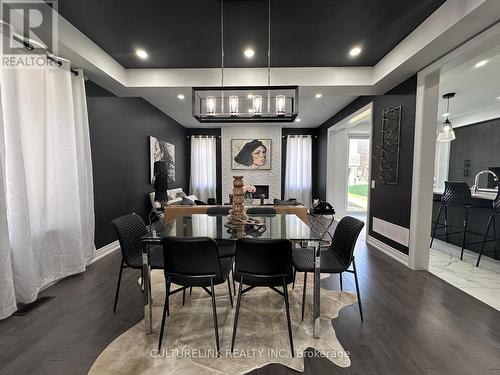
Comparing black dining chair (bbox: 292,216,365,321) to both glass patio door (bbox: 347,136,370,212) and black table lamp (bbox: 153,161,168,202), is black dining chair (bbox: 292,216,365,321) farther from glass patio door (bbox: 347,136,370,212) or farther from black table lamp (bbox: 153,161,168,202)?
glass patio door (bbox: 347,136,370,212)

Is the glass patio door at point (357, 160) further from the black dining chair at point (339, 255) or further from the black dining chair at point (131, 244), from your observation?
the black dining chair at point (131, 244)

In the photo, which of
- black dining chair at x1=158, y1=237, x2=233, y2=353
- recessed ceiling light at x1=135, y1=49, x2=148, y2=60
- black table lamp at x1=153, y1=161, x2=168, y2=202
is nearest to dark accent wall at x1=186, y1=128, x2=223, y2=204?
black table lamp at x1=153, y1=161, x2=168, y2=202

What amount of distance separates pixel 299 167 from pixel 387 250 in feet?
14.2

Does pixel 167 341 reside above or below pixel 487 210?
below

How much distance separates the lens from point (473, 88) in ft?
13.2

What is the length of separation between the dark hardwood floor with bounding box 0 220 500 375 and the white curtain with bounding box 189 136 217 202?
497 centimetres

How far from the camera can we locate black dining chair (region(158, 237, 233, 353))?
4.97 ft

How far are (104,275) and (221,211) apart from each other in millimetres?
1679

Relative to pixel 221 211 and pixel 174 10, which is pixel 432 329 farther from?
pixel 174 10

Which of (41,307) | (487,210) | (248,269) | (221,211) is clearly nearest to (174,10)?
(221,211)

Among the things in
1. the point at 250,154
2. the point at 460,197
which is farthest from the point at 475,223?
the point at 250,154

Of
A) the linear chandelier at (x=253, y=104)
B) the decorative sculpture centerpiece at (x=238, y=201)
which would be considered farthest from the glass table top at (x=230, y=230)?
the linear chandelier at (x=253, y=104)

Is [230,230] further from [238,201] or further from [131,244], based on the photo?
[131,244]

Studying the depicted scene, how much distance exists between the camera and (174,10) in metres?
2.24
